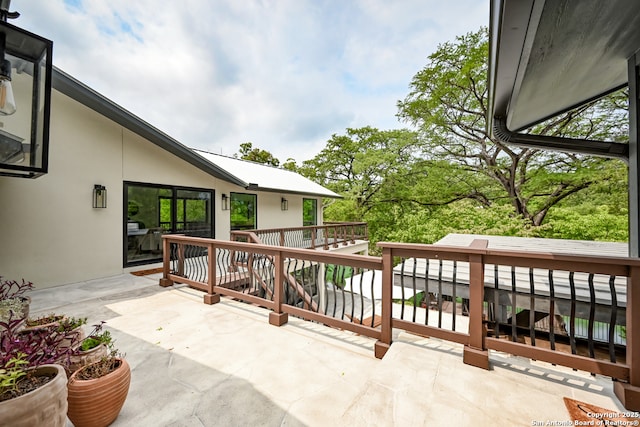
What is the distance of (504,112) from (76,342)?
5402 millimetres

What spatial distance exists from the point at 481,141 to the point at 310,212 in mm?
9423

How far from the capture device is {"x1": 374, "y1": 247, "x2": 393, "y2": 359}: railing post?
Result: 8.86ft

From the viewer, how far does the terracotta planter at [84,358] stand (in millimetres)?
1920

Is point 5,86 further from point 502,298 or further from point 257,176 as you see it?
point 502,298

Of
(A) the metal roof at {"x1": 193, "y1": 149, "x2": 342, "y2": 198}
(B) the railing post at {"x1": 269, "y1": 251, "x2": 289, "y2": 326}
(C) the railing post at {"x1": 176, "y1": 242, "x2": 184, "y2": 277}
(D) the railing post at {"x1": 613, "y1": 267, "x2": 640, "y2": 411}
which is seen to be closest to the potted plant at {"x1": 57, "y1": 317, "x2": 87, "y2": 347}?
(B) the railing post at {"x1": 269, "y1": 251, "x2": 289, "y2": 326}

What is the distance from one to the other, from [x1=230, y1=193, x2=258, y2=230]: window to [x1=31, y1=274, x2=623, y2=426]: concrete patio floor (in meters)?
6.43

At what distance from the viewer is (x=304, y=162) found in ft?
76.8

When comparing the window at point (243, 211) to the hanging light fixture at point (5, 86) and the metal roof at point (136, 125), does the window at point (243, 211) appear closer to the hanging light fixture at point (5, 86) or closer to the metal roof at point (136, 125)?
the metal roof at point (136, 125)

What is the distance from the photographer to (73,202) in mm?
Result: 5777

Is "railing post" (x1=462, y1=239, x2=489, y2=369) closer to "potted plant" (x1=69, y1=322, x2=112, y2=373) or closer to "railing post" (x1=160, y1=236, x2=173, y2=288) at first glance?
"potted plant" (x1=69, y1=322, x2=112, y2=373)

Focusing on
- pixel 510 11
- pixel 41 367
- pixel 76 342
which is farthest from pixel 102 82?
pixel 510 11

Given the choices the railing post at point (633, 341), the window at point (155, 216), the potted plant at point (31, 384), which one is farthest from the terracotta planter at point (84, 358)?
the window at point (155, 216)

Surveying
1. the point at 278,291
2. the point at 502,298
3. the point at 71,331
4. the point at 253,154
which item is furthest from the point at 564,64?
the point at 253,154

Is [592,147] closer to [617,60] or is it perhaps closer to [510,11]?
[617,60]
